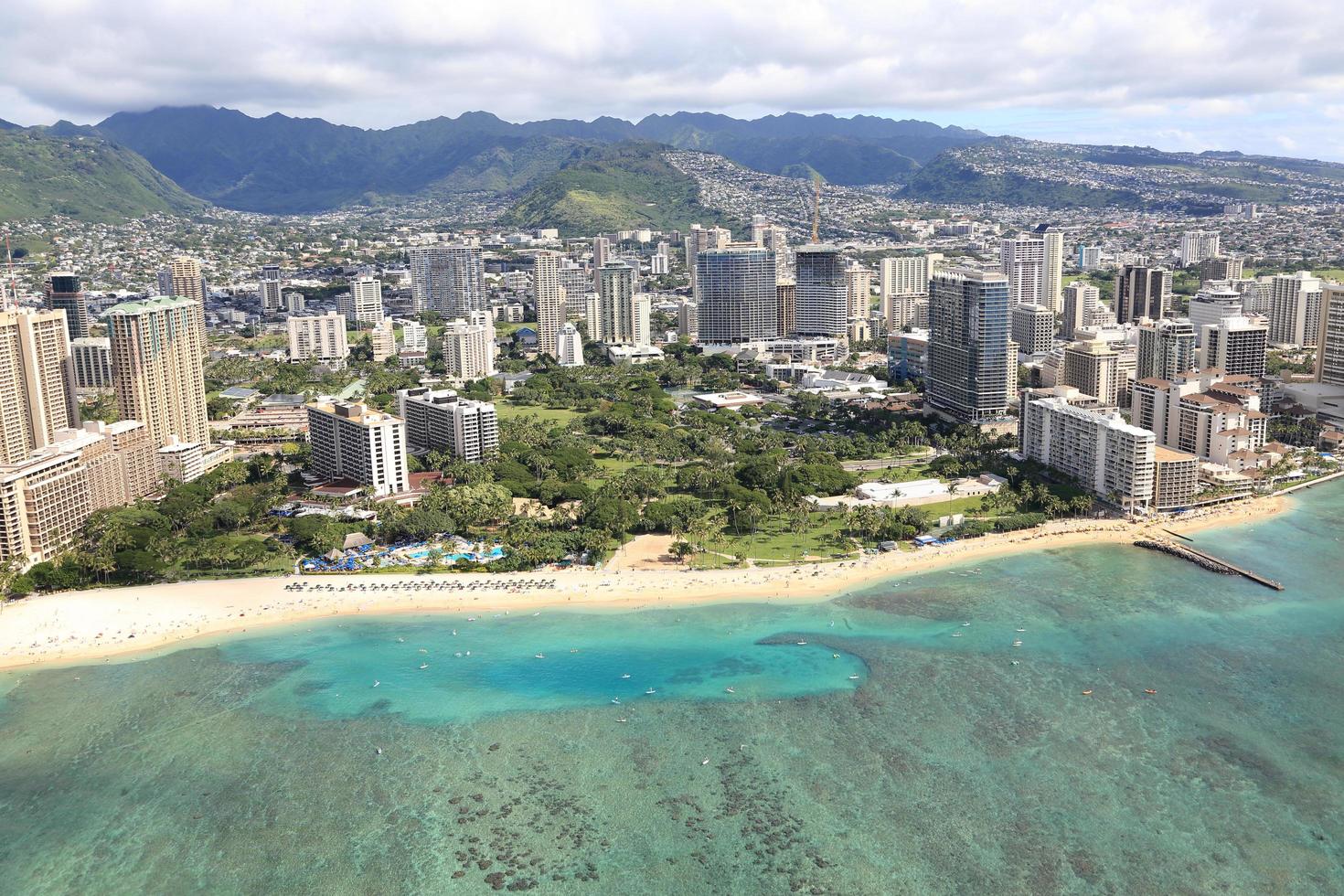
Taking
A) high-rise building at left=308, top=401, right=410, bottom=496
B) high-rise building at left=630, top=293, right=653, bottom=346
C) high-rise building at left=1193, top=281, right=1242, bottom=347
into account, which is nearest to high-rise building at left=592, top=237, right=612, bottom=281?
high-rise building at left=630, top=293, right=653, bottom=346

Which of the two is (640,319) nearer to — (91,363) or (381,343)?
(381,343)

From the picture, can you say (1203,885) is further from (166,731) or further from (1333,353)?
(1333,353)

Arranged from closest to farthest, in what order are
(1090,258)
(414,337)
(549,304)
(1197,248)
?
(414,337)
(549,304)
(1197,248)
(1090,258)

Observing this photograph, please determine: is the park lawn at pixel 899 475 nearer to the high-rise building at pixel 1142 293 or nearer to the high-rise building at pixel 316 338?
the high-rise building at pixel 1142 293

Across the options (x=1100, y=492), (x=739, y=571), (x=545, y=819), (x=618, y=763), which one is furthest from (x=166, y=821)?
(x=1100, y=492)

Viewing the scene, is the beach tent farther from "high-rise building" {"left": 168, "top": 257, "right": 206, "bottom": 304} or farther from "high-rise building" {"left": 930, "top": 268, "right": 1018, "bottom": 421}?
"high-rise building" {"left": 168, "top": 257, "right": 206, "bottom": 304}

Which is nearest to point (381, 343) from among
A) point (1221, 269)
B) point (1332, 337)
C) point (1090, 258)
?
point (1332, 337)
